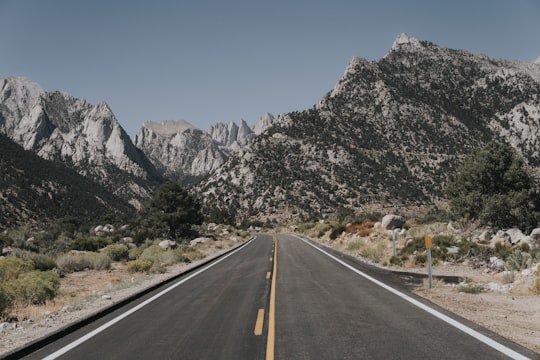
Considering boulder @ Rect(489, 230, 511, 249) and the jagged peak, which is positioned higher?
the jagged peak

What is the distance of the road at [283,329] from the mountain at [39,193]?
78.8 m

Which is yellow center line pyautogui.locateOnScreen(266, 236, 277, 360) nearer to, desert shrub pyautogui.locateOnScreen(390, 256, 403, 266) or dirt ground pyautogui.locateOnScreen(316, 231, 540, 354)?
dirt ground pyautogui.locateOnScreen(316, 231, 540, 354)

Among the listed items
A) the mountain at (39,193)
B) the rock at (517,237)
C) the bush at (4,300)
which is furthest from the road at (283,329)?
the mountain at (39,193)

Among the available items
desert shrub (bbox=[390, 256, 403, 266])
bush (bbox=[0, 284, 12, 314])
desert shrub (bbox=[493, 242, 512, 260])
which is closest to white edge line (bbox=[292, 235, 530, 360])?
desert shrub (bbox=[390, 256, 403, 266])

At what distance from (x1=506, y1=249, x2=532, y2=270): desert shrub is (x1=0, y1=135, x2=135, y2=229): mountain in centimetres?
8314

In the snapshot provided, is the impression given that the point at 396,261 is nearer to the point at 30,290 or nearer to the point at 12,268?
the point at 30,290

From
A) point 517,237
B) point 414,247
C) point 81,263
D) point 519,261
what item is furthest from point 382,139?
point 519,261

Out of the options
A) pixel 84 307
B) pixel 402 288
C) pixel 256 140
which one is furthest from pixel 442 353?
pixel 256 140

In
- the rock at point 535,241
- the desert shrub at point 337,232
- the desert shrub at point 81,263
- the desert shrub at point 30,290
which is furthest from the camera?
the desert shrub at point 337,232

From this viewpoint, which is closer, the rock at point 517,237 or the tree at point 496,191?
the rock at point 517,237

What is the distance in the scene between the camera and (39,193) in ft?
322

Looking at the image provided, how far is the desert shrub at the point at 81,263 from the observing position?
2181 cm

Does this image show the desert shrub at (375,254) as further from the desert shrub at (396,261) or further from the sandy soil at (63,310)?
the sandy soil at (63,310)

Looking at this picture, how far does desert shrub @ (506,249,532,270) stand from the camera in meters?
13.3
